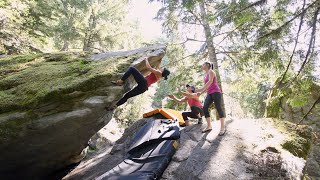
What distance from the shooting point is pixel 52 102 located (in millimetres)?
5434

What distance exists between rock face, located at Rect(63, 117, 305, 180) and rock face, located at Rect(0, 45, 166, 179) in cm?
163

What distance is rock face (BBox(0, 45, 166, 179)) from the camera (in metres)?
5.38

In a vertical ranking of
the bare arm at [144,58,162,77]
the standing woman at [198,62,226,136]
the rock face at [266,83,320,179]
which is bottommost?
the rock face at [266,83,320,179]

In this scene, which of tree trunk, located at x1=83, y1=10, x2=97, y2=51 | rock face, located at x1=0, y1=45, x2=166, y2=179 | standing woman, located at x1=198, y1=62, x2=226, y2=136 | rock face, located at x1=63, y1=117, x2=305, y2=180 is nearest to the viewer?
rock face, located at x1=63, y1=117, x2=305, y2=180

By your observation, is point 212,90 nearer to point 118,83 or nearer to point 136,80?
point 136,80

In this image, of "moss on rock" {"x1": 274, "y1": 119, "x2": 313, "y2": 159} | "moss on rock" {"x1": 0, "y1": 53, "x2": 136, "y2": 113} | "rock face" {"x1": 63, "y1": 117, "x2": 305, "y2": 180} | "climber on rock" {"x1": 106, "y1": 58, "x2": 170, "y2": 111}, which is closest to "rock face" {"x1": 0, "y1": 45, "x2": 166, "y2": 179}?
"moss on rock" {"x1": 0, "y1": 53, "x2": 136, "y2": 113}

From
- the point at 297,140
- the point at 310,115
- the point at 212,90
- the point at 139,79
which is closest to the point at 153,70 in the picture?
the point at 139,79

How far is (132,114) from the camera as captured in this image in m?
19.7

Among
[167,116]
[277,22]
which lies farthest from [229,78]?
[277,22]

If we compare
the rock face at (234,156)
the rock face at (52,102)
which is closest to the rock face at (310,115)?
the rock face at (234,156)

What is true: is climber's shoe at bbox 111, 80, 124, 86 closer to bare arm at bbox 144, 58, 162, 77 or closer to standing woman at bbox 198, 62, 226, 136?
bare arm at bbox 144, 58, 162, 77

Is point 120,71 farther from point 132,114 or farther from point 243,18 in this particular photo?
point 132,114

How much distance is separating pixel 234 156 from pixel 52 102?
4067 millimetres

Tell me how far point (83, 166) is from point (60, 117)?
3.39 meters
